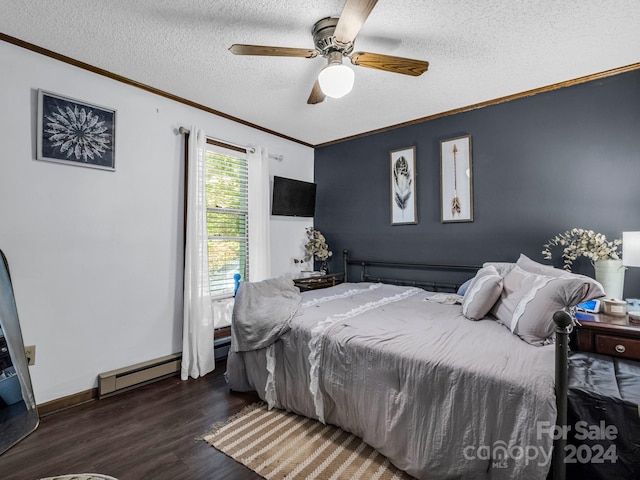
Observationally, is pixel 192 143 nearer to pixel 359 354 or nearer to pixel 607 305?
pixel 359 354

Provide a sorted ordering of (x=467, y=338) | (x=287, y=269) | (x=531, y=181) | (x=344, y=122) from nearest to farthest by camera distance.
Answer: (x=467, y=338) → (x=531, y=181) → (x=344, y=122) → (x=287, y=269)

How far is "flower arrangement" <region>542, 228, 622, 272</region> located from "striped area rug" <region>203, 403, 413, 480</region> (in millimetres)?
1974

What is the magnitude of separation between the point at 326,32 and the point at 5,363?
239 cm

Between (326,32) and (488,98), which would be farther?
(488,98)

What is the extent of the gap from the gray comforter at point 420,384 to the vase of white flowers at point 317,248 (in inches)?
62.3

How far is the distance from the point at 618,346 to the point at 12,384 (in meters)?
3.01

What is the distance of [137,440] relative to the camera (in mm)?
1896

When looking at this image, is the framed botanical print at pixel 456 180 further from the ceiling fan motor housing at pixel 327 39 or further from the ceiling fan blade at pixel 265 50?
the ceiling fan blade at pixel 265 50

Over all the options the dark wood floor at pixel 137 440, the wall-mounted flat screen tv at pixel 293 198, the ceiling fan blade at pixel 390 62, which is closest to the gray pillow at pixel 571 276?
the ceiling fan blade at pixel 390 62

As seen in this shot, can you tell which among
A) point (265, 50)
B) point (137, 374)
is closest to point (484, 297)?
point (265, 50)

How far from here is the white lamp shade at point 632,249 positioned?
1906 millimetres

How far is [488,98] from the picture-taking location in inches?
114

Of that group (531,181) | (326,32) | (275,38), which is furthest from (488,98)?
(275,38)

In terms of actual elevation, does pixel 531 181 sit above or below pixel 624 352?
above
